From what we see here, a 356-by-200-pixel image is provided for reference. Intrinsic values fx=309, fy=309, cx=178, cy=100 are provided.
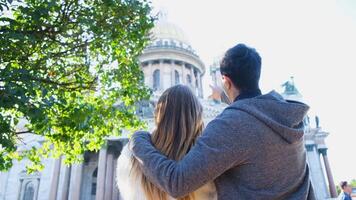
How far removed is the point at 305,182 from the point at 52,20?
674 cm

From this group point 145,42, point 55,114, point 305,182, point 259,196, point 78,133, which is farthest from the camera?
point 145,42

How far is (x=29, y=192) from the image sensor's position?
31047 millimetres

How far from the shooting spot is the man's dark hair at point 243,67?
185 centimetres

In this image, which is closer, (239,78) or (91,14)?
(239,78)

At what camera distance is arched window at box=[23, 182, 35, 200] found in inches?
1214

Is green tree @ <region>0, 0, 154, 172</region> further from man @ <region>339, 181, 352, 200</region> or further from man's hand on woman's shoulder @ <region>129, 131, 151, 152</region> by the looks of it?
man @ <region>339, 181, 352, 200</region>

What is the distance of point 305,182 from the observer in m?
1.75

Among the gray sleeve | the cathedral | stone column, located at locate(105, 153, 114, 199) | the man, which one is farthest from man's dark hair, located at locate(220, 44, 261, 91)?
stone column, located at locate(105, 153, 114, 199)

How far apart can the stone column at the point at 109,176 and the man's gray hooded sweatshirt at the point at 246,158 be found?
1030 inches

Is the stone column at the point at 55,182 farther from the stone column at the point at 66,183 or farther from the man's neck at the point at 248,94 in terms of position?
the man's neck at the point at 248,94

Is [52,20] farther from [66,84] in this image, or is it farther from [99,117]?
[99,117]

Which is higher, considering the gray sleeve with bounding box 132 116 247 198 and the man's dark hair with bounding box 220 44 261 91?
the man's dark hair with bounding box 220 44 261 91

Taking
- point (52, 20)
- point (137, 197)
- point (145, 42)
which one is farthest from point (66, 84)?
point (137, 197)

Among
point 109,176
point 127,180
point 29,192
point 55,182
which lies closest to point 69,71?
point 127,180
